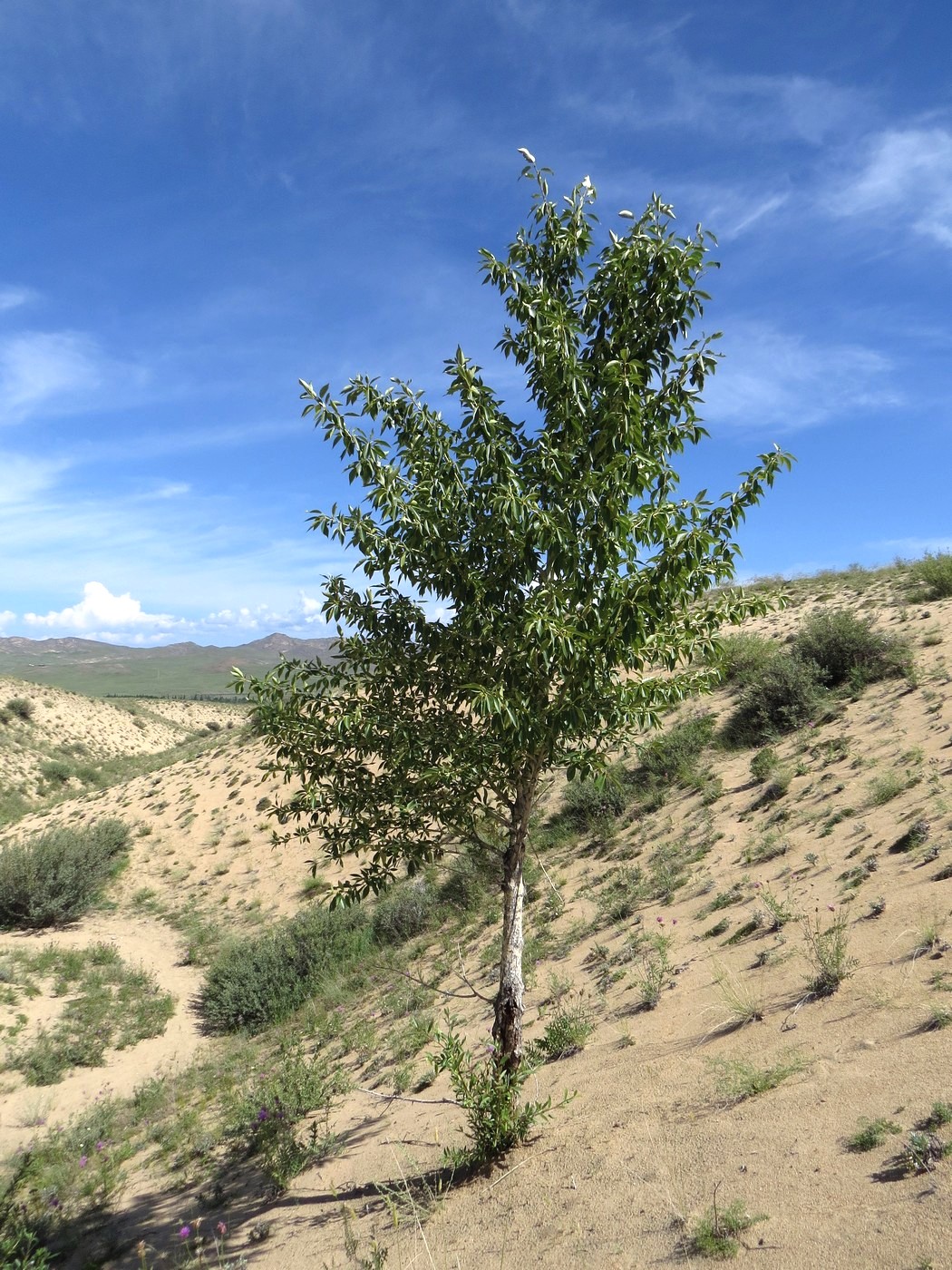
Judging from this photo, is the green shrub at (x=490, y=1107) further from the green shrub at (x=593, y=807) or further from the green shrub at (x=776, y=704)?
the green shrub at (x=776, y=704)

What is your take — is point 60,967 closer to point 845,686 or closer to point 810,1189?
point 810,1189

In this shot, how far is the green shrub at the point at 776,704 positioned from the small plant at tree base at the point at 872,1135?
1007 centimetres

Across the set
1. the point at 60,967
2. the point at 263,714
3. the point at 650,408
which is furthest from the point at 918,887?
the point at 60,967

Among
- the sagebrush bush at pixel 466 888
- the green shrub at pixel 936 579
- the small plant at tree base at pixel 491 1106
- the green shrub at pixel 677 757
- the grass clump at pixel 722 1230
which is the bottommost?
the sagebrush bush at pixel 466 888

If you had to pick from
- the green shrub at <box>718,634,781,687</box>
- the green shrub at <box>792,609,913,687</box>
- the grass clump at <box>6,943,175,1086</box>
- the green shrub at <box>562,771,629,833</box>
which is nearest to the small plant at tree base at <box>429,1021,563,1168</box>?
the grass clump at <box>6,943,175,1086</box>

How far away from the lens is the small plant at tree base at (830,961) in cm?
592

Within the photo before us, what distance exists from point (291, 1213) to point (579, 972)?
4.15 m

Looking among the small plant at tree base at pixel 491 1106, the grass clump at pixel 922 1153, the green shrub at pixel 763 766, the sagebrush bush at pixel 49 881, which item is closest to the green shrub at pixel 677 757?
the green shrub at pixel 763 766

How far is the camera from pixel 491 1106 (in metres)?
5.27

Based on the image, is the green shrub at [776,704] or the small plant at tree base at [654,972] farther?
the green shrub at [776,704]

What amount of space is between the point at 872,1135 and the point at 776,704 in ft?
35.8

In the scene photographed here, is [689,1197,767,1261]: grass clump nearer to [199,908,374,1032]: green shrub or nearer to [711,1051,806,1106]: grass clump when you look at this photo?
[711,1051,806,1106]: grass clump

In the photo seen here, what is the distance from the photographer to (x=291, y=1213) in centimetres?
621

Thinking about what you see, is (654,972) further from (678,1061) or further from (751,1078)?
(751,1078)
